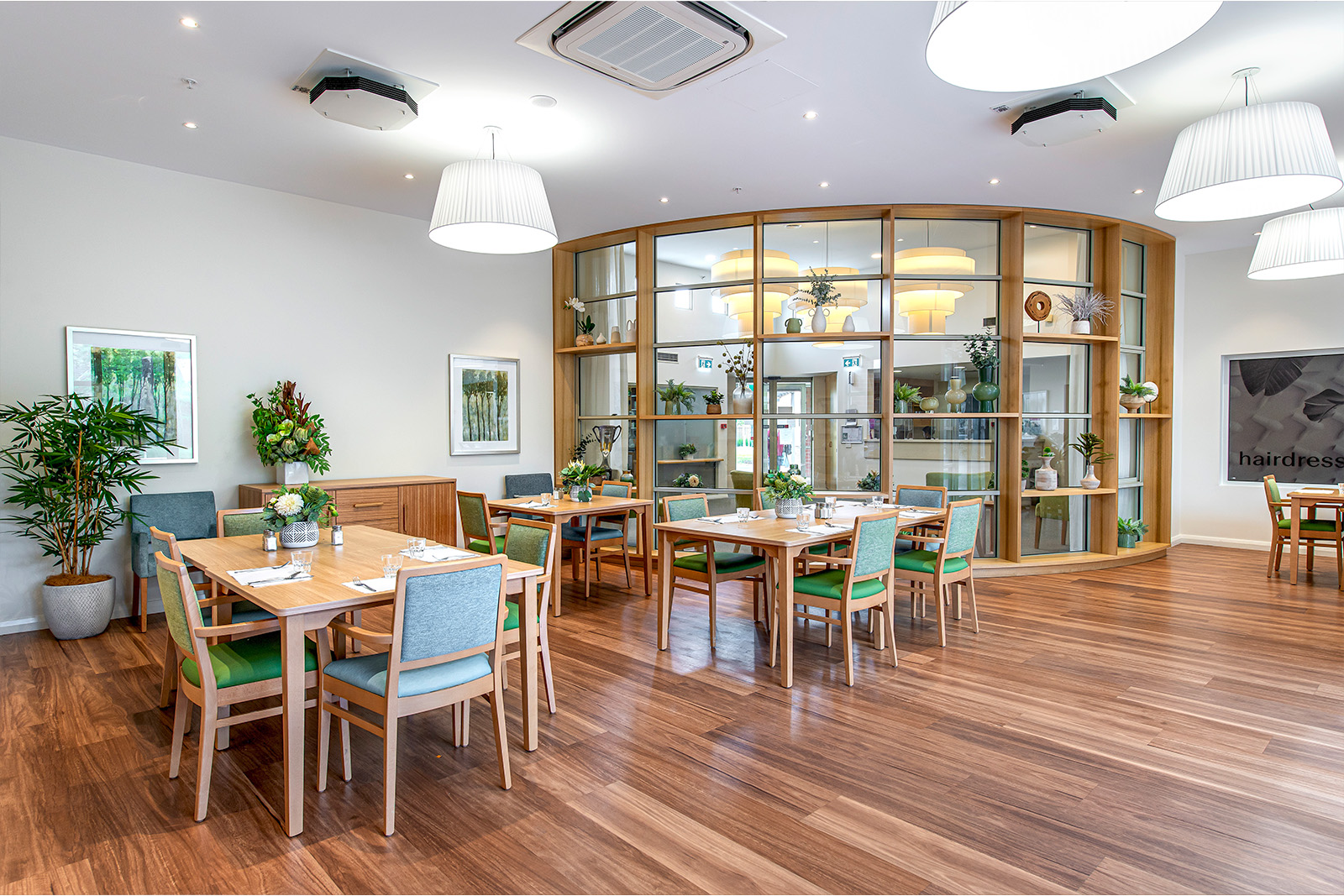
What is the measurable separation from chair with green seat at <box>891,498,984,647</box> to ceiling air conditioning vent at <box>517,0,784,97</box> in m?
3.06

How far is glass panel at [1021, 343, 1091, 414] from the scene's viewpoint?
7152mm

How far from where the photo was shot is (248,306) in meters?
6.04

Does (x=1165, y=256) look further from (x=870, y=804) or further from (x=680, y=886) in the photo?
(x=680, y=886)

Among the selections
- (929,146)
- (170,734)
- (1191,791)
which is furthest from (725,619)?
(929,146)

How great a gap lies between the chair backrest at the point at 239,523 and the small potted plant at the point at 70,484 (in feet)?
4.56

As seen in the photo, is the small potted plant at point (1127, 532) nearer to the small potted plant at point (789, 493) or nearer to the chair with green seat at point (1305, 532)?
the chair with green seat at point (1305, 532)

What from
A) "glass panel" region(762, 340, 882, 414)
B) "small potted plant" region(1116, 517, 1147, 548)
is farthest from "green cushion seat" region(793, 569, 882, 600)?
"small potted plant" region(1116, 517, 1147, 548)

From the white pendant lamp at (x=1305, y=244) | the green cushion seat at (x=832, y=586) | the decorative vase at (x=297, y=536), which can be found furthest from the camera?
the white pendant lamp at (x=1305, y=244)

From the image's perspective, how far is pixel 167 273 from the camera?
222 inches

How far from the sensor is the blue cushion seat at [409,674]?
2.61 m

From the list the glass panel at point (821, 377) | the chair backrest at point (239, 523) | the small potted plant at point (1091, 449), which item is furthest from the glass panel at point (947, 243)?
the chair backrest at point (239, 523)

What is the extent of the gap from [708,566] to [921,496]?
2259mm

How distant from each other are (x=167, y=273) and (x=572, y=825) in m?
5.47

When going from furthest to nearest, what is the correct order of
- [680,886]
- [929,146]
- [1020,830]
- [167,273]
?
[167,273], [929,146], [1020,830], [680,886]
